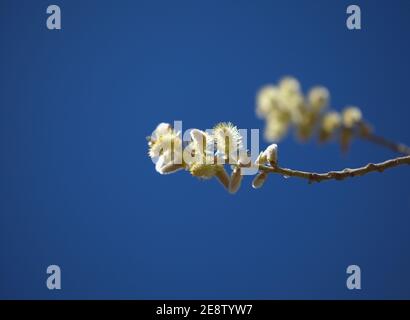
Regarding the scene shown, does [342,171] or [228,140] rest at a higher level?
[228,140]

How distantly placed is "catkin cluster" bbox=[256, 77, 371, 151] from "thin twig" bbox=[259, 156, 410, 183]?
1068mm

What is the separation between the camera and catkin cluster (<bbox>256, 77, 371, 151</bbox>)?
1.17 m

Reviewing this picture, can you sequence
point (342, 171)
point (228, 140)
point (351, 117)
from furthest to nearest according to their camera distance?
1. point (228, 140)
2. point (342, 171)
3. point (351, 117)

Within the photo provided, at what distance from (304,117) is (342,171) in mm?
1202

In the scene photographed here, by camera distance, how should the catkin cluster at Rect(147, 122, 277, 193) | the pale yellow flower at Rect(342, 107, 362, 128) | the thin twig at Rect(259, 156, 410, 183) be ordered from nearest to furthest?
the pale yellow flower at Rect(342, 107, 362, 128) → the thin twig at Rect(259, 156, 410, 183) → the catkin cluster at Rect(147, 122, 277, 193)

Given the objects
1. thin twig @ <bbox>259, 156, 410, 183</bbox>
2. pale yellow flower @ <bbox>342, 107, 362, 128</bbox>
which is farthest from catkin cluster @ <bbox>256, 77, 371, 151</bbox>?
thin twig @ <bbox>259, 156, 410, 183</bbox>

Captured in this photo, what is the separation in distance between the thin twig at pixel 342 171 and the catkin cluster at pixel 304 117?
1068mm

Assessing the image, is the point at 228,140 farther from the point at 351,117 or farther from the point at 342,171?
the point at 351,117

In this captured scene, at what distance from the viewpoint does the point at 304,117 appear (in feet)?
3.95

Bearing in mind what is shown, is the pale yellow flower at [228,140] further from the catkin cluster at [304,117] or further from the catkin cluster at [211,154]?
the catkin cluster at [304,117]

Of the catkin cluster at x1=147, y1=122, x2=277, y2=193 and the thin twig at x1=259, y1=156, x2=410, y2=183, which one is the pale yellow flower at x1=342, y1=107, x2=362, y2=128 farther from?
the catkin cluster at x1=147, y1=122, x2=277, y2=193

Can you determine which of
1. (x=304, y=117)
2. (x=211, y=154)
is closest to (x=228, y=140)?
(x=211, y=154)

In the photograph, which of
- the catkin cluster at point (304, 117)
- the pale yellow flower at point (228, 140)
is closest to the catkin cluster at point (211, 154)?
the pale yellow flower at point (228, 140)

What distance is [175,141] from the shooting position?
269cm
